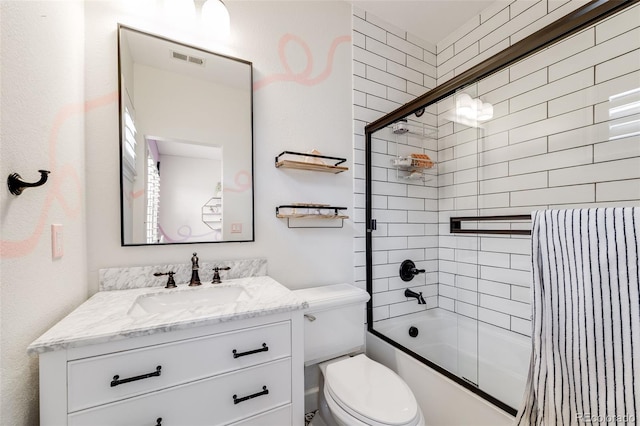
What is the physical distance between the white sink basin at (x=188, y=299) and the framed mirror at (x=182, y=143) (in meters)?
0.28

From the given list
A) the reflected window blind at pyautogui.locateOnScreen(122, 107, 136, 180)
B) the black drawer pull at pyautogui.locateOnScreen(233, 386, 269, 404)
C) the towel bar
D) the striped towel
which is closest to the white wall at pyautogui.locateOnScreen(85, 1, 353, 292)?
the reflected window blind at pyautogui.locateOnScreen(122, 107, 136, 180)

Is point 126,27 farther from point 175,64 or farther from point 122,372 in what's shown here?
point 122,372

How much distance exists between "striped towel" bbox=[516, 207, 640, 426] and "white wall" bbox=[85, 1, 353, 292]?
1.14m

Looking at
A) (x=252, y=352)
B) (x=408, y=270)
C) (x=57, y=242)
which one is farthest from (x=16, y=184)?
(x=408, y=270)

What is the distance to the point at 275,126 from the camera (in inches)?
64.9

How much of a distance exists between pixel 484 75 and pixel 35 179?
5.90ft

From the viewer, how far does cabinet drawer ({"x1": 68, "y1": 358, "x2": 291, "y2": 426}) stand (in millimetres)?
813

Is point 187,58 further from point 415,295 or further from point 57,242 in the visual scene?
point 415,295

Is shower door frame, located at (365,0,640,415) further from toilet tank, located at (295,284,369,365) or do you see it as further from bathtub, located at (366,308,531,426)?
toilet tank, located at (295,284,369,365)

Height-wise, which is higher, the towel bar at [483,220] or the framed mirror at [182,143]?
the framed mirror at [182,143]

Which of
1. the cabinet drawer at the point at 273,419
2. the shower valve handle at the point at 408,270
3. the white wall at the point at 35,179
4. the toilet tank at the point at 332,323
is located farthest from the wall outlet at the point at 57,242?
the shower valve handle at the point at 408,270

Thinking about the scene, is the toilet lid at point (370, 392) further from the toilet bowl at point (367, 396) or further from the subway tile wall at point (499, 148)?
the subway tile wall at point (499, 148)

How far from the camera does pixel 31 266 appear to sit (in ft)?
2.72

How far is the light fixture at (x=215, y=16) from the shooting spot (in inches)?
54.8
